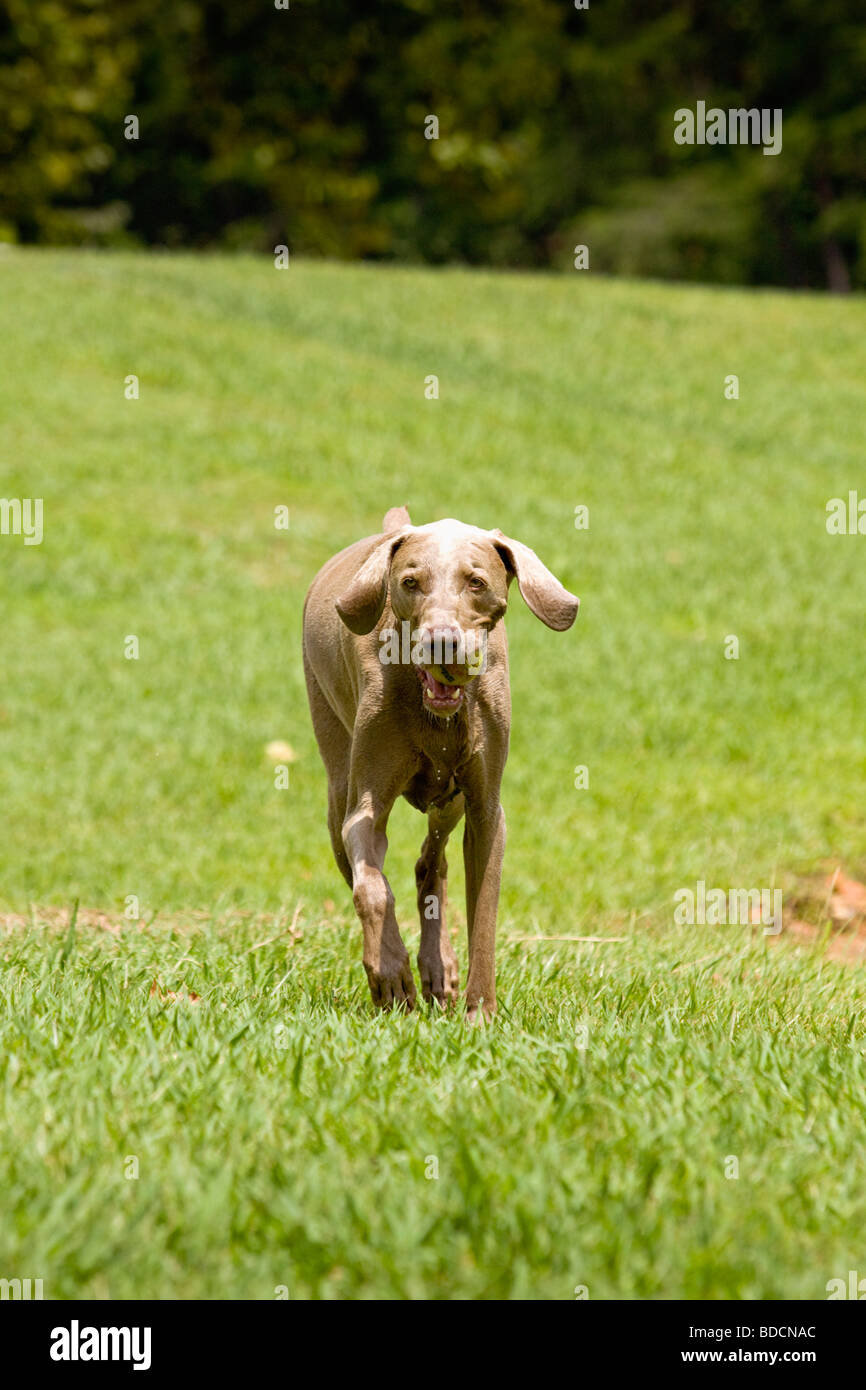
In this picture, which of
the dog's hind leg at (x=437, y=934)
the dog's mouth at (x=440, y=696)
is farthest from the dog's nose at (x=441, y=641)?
the dog's hind leg at (x=437, y=934)

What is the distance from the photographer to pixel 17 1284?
2723mm

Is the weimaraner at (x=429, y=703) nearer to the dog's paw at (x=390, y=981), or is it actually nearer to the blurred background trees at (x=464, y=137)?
the dog's paw at (x=390, y=981)

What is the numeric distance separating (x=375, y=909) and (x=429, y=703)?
653 mm

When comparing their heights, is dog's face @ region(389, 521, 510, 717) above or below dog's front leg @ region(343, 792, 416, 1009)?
above

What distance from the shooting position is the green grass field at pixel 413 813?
2.96 metres

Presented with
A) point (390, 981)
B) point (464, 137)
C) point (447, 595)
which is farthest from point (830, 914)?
point (464, 137)

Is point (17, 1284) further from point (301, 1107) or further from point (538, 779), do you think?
point (538, 779)

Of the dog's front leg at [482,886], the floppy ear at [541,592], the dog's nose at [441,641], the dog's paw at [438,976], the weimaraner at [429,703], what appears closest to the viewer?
the dog's nose at [441,641]

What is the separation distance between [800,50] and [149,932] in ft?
151

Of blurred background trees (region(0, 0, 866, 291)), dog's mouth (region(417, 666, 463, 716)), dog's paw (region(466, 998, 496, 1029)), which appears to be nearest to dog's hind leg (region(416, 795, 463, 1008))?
dog's paw (region(466, 998, 496, 1029))

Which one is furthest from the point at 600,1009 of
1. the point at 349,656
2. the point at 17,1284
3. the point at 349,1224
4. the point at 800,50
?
the point at 800,50

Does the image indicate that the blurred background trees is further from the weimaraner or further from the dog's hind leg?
the weimaraner

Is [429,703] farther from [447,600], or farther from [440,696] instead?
[447,600]

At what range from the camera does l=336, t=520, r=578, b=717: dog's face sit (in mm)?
3893
